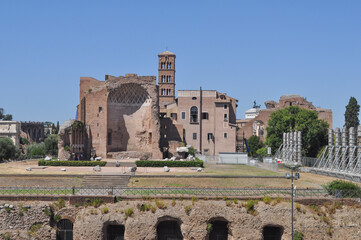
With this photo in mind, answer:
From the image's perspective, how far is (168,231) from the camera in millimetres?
32156

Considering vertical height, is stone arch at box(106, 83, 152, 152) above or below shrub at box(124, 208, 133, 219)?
above

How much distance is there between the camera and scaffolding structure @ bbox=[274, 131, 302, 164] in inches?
2248

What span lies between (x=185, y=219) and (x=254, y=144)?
5002 centimetres

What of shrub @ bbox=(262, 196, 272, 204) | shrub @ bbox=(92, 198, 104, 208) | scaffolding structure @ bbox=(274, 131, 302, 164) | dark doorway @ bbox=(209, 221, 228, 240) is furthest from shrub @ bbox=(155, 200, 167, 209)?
scaffolding structure @ bbox=(274, 131, 302, 164)

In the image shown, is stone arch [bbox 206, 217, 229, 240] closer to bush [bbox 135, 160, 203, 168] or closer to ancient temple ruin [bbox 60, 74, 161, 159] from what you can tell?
bush [bbox 135, 160, 203, 168]

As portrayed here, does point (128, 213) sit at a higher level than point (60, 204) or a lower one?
lower

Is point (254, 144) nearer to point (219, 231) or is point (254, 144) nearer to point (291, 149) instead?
point (291, 149)

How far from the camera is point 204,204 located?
31.5 metres

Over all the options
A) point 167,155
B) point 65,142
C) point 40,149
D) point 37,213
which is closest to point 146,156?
point 167,155

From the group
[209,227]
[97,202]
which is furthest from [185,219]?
[97,202]

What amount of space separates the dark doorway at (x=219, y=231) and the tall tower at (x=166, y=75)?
60.3 m

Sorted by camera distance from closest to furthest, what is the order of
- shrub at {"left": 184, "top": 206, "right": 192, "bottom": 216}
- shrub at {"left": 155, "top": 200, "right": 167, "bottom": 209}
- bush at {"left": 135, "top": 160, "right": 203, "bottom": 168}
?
shrub at {"left": 184, "top": 206, "right": 192, "bottom": 216} → shrub at {"left": 155, "top": 200, "right": 167, "bottom": 209} → bush at {"left": 135, "top": 160, "right": 203, "bottom": 168}

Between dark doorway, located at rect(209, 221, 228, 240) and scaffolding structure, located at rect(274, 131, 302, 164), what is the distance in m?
24.3

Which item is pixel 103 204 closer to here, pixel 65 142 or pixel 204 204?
pixel 204 204
